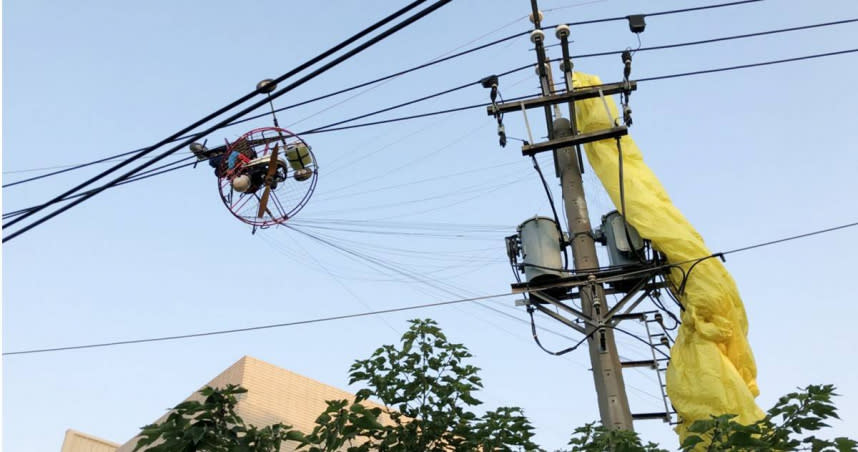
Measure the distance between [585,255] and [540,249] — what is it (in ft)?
1.84

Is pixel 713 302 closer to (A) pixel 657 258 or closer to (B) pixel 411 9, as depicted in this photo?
(A) pixel 657 258

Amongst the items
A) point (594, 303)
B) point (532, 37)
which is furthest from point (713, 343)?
point (532, 37)

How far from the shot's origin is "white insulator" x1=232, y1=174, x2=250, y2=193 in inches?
321

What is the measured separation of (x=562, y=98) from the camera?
1025 centimetres

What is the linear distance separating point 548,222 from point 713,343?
2.63 m

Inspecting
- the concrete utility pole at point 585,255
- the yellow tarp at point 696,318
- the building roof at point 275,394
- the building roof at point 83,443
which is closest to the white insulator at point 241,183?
the concrete utility pole at point 585,255

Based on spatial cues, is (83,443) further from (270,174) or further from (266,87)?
(266,87)

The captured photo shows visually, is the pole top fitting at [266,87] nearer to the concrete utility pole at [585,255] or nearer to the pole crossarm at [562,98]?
the pole crossarm at [562,98]

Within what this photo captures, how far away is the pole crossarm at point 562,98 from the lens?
33.5ft

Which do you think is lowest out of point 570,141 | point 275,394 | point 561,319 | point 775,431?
point 775,431

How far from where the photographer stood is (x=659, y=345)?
10164 millimetres

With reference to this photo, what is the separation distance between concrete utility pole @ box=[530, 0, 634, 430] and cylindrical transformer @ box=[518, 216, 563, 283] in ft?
0.73

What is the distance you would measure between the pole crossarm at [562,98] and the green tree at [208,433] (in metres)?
5.39

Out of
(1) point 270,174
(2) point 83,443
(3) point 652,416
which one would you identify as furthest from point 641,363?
(2) point 83,443
